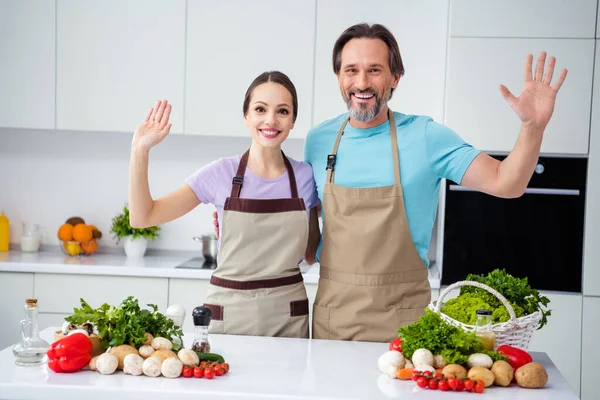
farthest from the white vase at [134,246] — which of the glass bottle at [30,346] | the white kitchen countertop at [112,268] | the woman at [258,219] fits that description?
the glass bottle at [30,346]

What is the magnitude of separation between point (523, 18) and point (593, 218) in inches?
40.3

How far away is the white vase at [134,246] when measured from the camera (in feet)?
14.0

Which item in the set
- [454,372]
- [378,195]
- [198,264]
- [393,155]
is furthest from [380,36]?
[198,264]

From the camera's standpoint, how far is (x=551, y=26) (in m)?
3.62

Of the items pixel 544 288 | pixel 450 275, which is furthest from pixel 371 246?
pixel 544 288

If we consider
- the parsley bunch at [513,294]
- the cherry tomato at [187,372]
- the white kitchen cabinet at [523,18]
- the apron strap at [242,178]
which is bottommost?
the cherry tomato at [187,372]

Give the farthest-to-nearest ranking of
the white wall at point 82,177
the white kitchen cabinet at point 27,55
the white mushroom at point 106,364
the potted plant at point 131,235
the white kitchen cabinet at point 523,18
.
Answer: the white wall at point 82,177 < the potted plant at point 131,235 < the white kitchen cabinet at point 27,55 < the white kitchen cabinet at point 523,18 < the white mushroom at point 106,364

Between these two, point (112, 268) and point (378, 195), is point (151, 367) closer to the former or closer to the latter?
point (378, 195)

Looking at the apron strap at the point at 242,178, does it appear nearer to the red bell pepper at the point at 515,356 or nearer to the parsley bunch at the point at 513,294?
the parsley bunch at the point at 513,294

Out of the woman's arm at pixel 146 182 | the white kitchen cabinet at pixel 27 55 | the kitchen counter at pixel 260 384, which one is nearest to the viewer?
the kitchen counter at pixel 260 384

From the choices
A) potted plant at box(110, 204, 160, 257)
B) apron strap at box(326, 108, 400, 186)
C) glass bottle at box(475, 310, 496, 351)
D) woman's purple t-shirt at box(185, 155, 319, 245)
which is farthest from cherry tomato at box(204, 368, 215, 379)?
potted plant at box(110, 204, 160, 257)

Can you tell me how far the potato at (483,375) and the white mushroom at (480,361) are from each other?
0.02 m

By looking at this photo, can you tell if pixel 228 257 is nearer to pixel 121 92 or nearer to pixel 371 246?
pixel 371 246

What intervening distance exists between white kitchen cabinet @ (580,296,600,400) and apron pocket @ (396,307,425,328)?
155 centimetres
